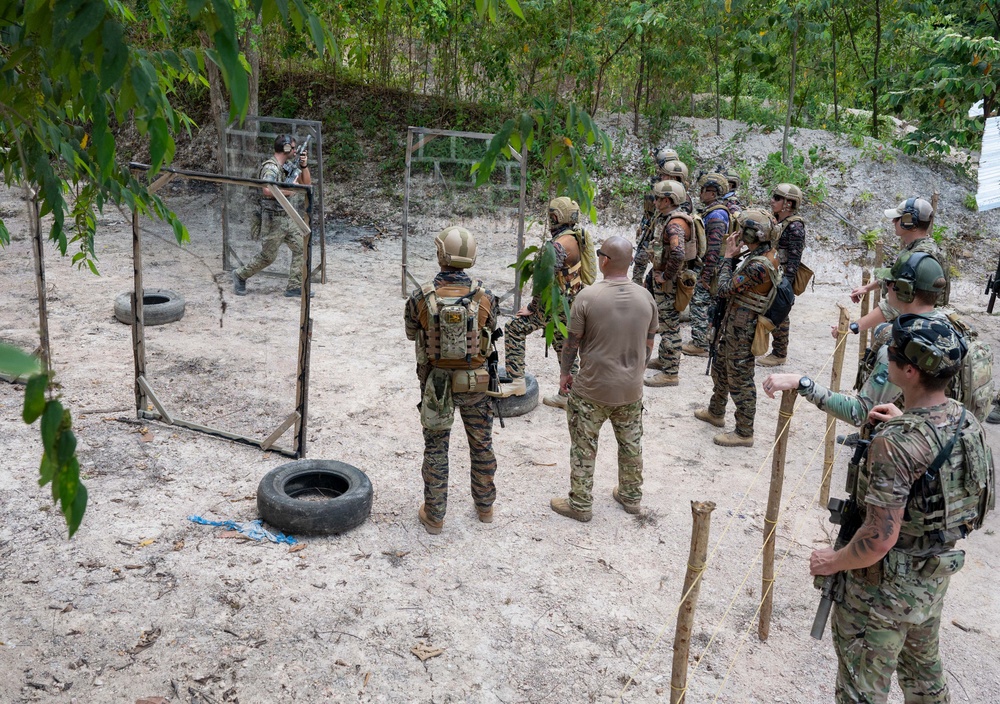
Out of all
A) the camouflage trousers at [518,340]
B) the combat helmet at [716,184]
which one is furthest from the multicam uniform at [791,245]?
the camouflage trousers at [518,340]

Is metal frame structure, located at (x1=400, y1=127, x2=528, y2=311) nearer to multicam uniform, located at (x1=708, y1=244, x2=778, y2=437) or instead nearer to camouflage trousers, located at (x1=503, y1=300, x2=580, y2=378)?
camouflage trousers, located at (x1=503, y1=300, x2=580, y2=378)

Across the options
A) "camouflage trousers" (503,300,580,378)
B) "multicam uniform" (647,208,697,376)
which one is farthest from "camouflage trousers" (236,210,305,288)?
"multicam uniform" (647,208,697,376)

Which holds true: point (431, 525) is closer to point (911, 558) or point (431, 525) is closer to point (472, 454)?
point (472, 454)

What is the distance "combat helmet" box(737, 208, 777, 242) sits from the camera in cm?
704

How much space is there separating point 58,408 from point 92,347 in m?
7.51

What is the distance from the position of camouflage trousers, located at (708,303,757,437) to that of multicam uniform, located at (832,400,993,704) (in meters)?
3.69

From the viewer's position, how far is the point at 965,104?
12.2 metres

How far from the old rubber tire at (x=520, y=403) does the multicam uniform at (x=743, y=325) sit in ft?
5.41

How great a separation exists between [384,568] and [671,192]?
4.86m

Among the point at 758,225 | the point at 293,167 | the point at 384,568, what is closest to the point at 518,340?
the point at 758,225

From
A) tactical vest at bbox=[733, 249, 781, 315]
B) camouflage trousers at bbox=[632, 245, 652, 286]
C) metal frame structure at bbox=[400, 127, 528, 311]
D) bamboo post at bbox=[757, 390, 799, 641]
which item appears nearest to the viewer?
bamboo post at bbox=[757, 390, 799, 641]

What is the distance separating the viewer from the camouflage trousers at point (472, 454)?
5.57 meters

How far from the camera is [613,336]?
5625mm

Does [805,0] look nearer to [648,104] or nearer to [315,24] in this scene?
[648,104]
